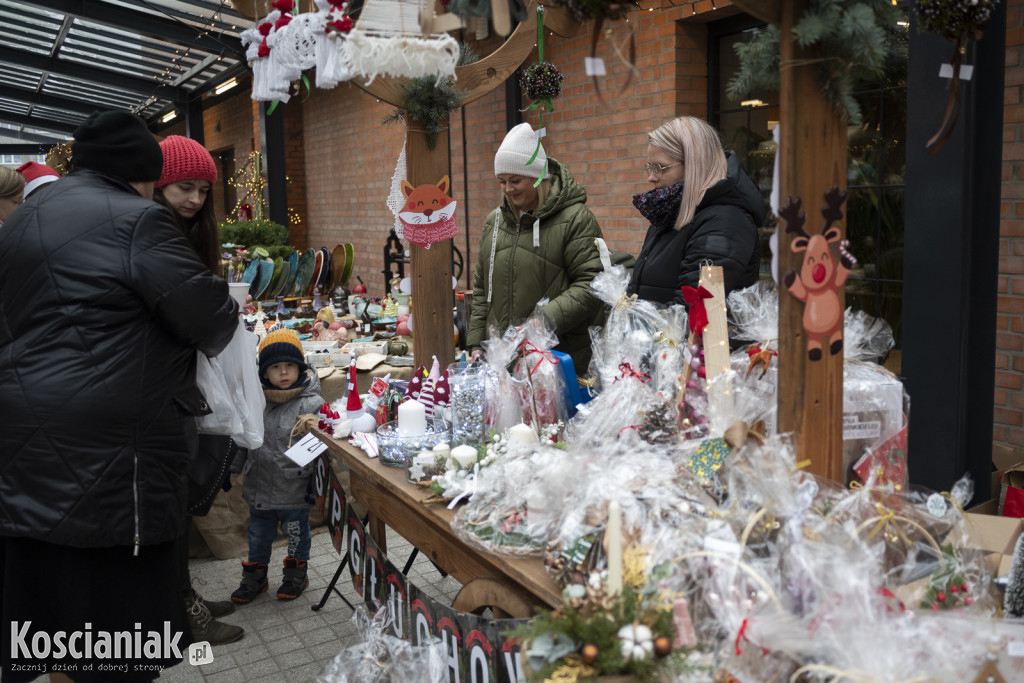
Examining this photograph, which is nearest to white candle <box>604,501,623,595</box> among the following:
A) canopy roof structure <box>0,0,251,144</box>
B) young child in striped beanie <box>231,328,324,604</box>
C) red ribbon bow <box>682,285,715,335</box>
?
red ribbon bow <box>682,285,715,335</box>

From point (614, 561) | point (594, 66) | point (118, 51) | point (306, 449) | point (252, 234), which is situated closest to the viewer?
point (614, 561)

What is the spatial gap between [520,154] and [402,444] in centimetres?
132

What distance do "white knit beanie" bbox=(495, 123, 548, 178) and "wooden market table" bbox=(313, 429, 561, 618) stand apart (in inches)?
51.0

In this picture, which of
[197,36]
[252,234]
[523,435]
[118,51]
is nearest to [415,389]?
[523,435]

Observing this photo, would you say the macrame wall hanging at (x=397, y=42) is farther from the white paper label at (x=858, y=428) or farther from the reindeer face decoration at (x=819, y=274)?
the white paper label at (x=858, y=428)

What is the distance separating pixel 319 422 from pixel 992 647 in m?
2.52

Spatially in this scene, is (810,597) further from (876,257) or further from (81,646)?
(876,257)

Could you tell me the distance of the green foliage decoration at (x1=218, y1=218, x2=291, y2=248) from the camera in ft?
26.6

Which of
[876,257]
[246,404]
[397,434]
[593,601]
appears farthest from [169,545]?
[876,257]

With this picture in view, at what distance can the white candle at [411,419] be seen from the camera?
8.73 feet

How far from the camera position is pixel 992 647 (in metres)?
1.29

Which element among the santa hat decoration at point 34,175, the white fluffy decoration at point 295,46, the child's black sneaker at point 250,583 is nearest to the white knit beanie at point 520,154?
the white fluffy decoration at point 295,46

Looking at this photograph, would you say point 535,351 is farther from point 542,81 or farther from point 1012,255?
point 1012,255

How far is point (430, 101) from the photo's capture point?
3186 millimetres
